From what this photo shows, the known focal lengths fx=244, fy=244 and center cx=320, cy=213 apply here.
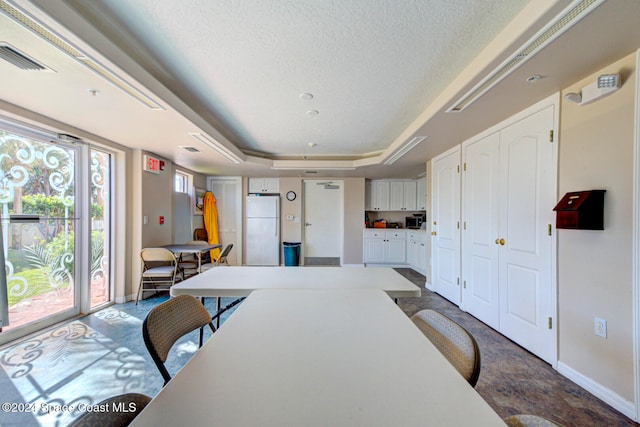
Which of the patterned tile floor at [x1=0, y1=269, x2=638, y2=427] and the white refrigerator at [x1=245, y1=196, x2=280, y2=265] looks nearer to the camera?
the patterned tile floor at [x1=0, y1=269, x2=638, y2=427]

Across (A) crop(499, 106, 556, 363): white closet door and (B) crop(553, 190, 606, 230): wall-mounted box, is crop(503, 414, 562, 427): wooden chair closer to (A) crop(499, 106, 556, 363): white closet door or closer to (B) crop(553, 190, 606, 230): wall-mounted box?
(B) crop(553, 190, 606, 230): wall-mounted box

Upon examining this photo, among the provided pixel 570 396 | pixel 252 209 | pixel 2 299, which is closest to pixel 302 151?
pixel 252 209

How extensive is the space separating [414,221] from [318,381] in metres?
6.17

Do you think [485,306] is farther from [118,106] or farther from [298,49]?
[118,106]

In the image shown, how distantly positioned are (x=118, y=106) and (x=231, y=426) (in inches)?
112

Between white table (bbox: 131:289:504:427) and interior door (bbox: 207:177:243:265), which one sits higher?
interior door (bbox: 207:177:243:265)

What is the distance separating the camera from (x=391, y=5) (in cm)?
145

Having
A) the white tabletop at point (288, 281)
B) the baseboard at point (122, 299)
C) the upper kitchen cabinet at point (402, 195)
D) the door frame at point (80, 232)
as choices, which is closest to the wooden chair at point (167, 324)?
the white tabletop at point (288, 281)

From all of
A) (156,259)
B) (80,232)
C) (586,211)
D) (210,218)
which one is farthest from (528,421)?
(210,218)

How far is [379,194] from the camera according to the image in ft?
20.7

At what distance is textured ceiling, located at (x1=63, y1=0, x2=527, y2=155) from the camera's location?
1477mm

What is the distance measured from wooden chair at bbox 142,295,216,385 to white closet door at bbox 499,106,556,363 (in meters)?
2.75

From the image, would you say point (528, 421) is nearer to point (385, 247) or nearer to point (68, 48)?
point (68, 48)

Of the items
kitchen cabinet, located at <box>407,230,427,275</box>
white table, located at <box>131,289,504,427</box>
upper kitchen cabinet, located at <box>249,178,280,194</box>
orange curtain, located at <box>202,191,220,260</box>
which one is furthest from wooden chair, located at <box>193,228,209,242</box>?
white table, located at <box>131,289,504,427</box>
